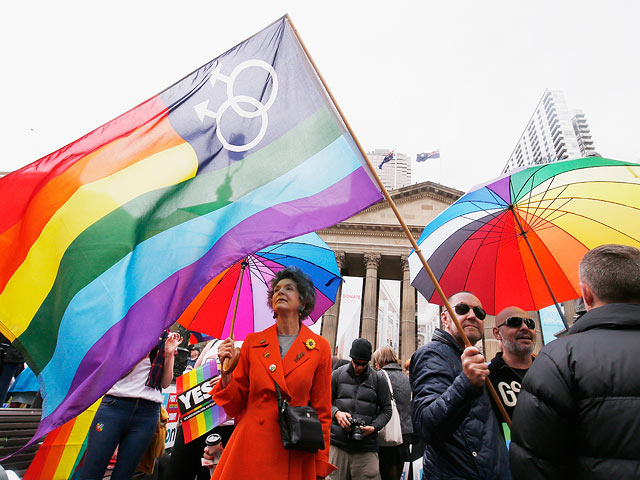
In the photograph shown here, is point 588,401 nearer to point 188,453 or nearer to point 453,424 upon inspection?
point 453,424

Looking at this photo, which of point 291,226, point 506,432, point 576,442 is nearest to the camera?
point 576,442

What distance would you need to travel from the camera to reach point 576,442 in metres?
1.43

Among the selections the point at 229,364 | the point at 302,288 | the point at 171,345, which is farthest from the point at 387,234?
the point at 229,364

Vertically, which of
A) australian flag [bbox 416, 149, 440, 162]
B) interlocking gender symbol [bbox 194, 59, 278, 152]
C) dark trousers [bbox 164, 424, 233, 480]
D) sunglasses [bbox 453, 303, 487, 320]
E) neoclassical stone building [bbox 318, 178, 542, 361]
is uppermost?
australian flag [bbox 416, 149, 440, 162]

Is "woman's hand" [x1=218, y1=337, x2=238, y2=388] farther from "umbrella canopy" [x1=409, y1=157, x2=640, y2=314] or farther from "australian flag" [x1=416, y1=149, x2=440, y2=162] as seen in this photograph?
"australian flag" [x1=416, y1=149, x2=440, y2=162]

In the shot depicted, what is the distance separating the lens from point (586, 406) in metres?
1.39

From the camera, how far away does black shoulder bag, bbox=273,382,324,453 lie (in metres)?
2.04

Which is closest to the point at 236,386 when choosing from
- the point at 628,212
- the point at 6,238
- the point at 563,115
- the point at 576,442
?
the point at 6,238

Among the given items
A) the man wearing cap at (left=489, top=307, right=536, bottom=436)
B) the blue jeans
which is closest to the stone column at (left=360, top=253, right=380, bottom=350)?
the man wearing cap at (left=489, top=307, right=536, bottom=436)

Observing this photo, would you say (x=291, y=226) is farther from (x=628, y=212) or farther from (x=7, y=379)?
(x=7, y=379)

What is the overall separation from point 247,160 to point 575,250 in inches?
126

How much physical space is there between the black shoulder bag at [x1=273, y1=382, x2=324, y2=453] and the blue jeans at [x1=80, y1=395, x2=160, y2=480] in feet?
5.25

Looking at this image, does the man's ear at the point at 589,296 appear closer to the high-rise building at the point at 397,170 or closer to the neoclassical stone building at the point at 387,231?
the neoclassical stone building at the point at 387,231

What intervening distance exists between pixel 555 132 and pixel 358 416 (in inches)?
3764
